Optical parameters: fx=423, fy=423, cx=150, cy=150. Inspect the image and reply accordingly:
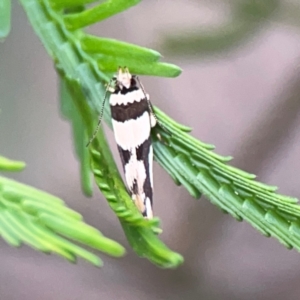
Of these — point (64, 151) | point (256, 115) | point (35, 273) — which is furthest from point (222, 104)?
point (35, 273)

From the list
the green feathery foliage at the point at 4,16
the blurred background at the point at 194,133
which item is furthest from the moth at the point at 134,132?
the blurred background at the point at 194,133

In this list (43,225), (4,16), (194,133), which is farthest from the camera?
(194,133)

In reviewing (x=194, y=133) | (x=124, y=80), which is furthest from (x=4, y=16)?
(x=194, y=133)

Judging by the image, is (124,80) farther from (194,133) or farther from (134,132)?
(194,133)

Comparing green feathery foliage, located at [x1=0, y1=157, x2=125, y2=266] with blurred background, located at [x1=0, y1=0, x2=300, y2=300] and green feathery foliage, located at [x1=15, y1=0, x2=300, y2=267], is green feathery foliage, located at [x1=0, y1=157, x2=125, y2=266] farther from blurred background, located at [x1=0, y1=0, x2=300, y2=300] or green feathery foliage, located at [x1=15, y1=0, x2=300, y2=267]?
blurred background, located at [x1=0, y1=0, x2=300, y2=300]

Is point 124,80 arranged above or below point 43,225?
above

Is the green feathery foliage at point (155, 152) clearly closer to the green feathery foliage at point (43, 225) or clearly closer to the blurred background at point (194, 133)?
the green feathery foliage at point (43, 225)

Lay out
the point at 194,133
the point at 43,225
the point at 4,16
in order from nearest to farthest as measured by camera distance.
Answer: the point at 43,225, the point at 4,16, the point at 194,133

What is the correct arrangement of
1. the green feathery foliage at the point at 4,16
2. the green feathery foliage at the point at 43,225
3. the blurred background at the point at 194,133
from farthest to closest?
1. the blurred background at the point at 194,133
2. the green feathery foliage at the point at 4,16
3. the green feathery foliage at the point at 43,225
